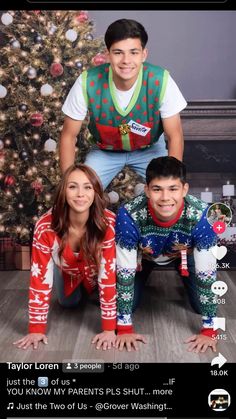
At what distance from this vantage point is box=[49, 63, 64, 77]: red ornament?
1478mm

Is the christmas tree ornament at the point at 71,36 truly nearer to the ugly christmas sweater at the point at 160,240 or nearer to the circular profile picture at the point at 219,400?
the ugly christmas sweater at the point at 160,240

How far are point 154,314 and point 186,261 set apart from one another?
0.17 meters

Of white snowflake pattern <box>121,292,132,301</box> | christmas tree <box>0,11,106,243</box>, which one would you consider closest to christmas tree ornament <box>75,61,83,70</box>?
christmas tree <box>0,11,106,243</box>

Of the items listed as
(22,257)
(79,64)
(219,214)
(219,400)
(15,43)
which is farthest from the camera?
(22,257)

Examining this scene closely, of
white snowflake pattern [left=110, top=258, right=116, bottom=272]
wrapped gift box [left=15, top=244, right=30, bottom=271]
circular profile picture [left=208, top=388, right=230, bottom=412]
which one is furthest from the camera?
wrapped gift box [left=15, top=244, right=30, bottom=271]

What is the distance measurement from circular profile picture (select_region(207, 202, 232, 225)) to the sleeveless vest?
0.95 feet

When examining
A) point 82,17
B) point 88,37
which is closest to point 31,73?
point 88,37

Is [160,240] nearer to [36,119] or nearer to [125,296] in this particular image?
[125,296]

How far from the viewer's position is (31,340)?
1.14m

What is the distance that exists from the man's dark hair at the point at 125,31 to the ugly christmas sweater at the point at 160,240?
28 centimetres

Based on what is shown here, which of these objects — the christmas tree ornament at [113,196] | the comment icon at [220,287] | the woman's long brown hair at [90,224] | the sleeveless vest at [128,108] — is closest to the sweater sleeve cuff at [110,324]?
the woman's long brown hair at [90,224]

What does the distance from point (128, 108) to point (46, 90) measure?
32 cm

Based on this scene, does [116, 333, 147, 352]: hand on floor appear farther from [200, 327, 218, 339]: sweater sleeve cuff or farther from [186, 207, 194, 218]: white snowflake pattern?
[186, 207, 194, 218]: white snowflake pattern

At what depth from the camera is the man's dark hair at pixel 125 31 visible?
1.06 meters
